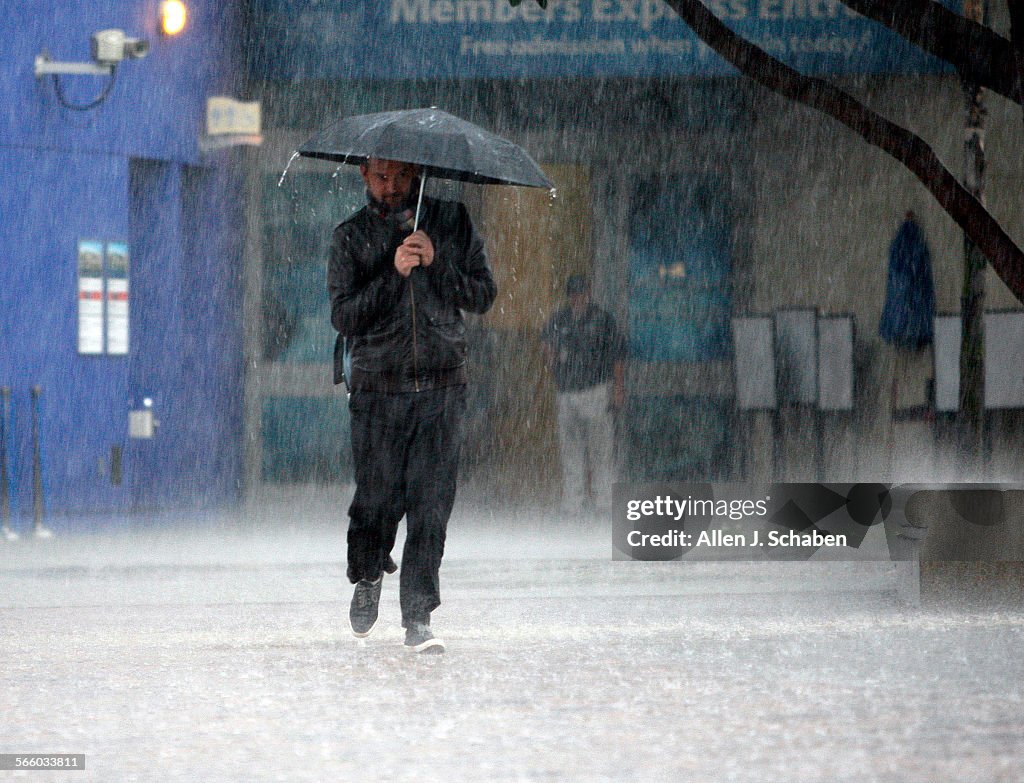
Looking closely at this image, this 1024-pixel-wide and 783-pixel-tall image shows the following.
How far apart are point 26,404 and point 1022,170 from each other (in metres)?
9.03

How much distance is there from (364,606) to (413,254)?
1.50m

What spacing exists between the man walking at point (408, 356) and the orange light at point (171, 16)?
9.43 m

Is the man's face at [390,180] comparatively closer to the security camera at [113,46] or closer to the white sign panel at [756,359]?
the security camera at [113,46]

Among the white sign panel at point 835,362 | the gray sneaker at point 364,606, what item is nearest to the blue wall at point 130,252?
the white sign panel at point 835,362

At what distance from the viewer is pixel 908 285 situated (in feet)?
59.0

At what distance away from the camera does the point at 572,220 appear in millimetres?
19469

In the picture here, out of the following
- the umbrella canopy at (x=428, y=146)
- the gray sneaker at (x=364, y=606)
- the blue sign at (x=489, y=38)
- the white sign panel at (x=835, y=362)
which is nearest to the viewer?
the umbrella canopy at (x=428, y=146)

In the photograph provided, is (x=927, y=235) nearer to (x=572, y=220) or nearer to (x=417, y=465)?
(x=572, y=220)

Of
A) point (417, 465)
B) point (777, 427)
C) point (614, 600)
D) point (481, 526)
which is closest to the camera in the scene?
point (417, 465)

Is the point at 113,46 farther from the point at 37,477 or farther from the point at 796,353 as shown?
the point at 796,353

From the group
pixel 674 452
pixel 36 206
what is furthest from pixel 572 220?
pixel 36 206

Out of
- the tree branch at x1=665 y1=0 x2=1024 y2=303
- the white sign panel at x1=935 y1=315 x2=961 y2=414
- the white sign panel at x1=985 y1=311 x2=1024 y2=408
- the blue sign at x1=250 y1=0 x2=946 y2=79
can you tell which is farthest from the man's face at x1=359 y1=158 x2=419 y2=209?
the blue sign at x1=250 y1=0 x2=946 y2=79

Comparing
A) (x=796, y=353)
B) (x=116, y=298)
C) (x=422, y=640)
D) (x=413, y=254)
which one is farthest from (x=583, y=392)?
(x=413, y=254)

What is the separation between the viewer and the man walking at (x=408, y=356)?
27.5 feet
